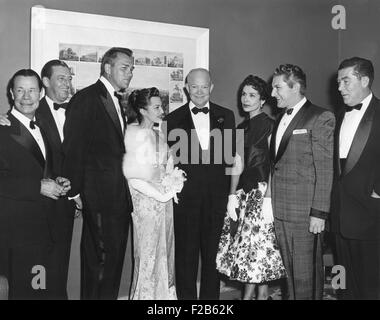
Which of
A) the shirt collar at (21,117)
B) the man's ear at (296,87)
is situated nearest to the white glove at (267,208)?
the man's ear at (296,87)

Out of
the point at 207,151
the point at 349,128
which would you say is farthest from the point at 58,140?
the point at 349,128

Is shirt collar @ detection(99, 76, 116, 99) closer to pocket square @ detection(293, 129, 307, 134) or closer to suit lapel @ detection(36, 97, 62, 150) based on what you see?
suit lapel @ detection(36, 97, 62, 150)

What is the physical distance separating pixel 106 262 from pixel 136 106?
3.39 ft

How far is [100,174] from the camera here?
3.24m

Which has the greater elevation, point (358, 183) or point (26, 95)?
point (26, 95)

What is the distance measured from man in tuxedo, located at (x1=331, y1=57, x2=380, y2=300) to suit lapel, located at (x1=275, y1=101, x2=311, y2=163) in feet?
0.83

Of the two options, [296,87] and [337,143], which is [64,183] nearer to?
[296,87]

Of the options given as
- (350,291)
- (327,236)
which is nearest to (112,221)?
(350,291)

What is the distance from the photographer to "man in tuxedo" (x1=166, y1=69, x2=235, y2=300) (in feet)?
11.3

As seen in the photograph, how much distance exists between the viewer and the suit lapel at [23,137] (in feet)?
9.91

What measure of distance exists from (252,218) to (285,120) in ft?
2.20

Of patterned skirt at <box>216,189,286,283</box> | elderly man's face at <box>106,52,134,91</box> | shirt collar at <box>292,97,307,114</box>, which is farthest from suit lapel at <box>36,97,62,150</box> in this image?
shirt collar at <box>292,97,307,114</box>
